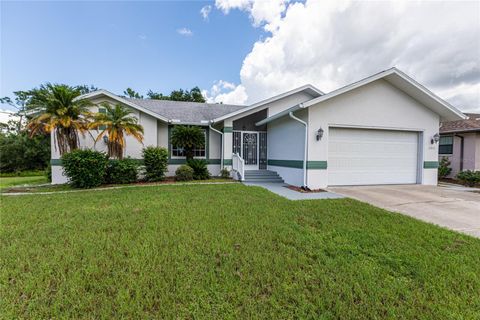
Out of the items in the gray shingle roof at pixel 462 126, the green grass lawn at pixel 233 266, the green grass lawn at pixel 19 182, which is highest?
the gray shingle roof at pixel 462 126

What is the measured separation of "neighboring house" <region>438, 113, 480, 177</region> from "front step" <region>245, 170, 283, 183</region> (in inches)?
444

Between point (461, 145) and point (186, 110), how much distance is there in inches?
675

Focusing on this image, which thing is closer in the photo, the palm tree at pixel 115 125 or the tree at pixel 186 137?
the palm tree at pixel 115 125

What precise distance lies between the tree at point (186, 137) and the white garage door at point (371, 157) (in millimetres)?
6456

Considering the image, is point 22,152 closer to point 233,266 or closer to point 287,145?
point 287,145

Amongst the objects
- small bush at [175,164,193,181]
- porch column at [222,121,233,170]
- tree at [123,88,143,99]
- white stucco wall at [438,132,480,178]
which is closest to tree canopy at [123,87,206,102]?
tree at [123,88,143,99]

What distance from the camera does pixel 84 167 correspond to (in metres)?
8.80

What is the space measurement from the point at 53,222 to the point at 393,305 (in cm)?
614

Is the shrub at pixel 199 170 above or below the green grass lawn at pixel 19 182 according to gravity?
above

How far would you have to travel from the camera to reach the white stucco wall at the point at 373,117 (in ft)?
29.0

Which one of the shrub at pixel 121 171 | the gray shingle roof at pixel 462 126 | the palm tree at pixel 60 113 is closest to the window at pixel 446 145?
the gray shingle roof at pixel 462 126

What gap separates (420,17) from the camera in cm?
892

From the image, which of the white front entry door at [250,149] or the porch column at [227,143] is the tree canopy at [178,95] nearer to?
the white front entry door at [250,149]

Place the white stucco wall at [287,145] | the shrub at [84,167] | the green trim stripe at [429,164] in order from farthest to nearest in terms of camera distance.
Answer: the green trim stripe at [429,164], the white stucco wall at [287,145], the shrub at [84,167]
